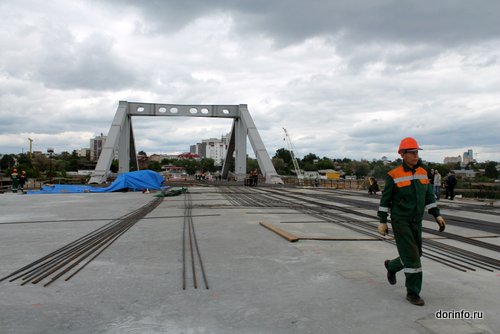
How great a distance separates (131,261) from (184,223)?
3751 mm

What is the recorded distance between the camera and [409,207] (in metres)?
3.83

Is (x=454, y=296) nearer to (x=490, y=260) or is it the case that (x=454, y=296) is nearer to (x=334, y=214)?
(x=490, y=260)

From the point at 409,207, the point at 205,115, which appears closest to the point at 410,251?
the point at 409,207

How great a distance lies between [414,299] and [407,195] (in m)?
0.98

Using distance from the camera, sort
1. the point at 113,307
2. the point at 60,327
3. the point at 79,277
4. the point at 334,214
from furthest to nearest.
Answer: the point at 334,214 → the point at 79,277 → the point at 113,307 → the point at 60,327

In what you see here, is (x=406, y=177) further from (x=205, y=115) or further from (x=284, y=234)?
A: (x=205, y=115)

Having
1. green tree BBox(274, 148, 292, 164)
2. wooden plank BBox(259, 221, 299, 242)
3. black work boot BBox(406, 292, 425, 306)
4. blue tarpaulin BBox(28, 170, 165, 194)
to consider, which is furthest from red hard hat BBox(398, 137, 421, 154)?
green tree BBox(274, 148, 292, 164)

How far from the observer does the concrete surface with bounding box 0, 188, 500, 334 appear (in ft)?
10.3

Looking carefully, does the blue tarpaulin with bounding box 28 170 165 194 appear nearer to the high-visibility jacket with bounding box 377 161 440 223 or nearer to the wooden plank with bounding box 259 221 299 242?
the wooden plank with bounding box 259 221 299 242

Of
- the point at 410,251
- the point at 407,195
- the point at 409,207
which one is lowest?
the point at 410,251

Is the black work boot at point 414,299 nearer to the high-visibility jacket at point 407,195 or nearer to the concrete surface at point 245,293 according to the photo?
the concrete surface at point 245,293

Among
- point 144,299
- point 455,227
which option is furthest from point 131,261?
point 455,227

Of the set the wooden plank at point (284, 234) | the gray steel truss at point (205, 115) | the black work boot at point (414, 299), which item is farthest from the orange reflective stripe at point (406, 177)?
the gray steel truss at point (205, 115)

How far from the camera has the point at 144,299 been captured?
12.4 feet
